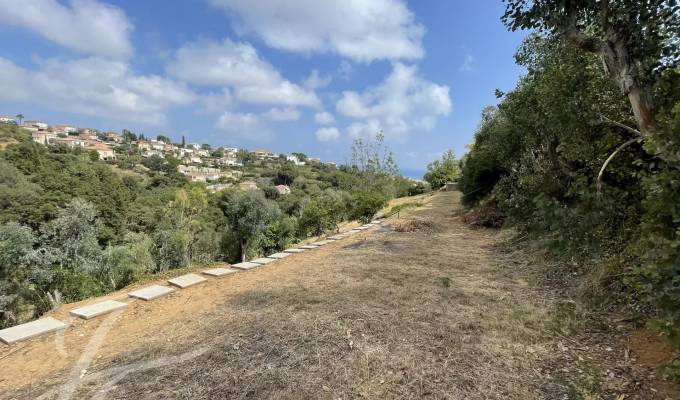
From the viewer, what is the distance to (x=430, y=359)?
216 centimetres

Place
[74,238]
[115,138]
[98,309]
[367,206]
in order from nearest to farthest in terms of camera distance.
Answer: [98,309], [367,206], [74,238], [115,138]

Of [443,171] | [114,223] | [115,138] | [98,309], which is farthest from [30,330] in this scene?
[115,138]

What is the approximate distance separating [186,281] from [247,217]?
44.4 ft

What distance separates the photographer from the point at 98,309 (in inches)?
130

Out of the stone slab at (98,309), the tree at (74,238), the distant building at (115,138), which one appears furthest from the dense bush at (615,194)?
the distant building at (115,138)

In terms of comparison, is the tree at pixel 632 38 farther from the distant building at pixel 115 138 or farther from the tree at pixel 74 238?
the distant building at pixel 115 138

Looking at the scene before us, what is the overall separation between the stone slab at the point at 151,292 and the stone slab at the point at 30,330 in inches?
28.6

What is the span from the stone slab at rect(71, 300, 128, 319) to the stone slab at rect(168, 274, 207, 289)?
0.66 m

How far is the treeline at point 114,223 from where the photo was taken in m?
10.9

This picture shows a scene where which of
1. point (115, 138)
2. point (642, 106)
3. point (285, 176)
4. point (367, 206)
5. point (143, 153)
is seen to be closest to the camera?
point (642, 106)

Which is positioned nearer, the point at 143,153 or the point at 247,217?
the point at 247,217

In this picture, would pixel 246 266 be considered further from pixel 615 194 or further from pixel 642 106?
pixel 642 106

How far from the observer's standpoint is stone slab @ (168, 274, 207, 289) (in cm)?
407

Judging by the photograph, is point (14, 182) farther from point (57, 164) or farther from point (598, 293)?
point (598, 293)
